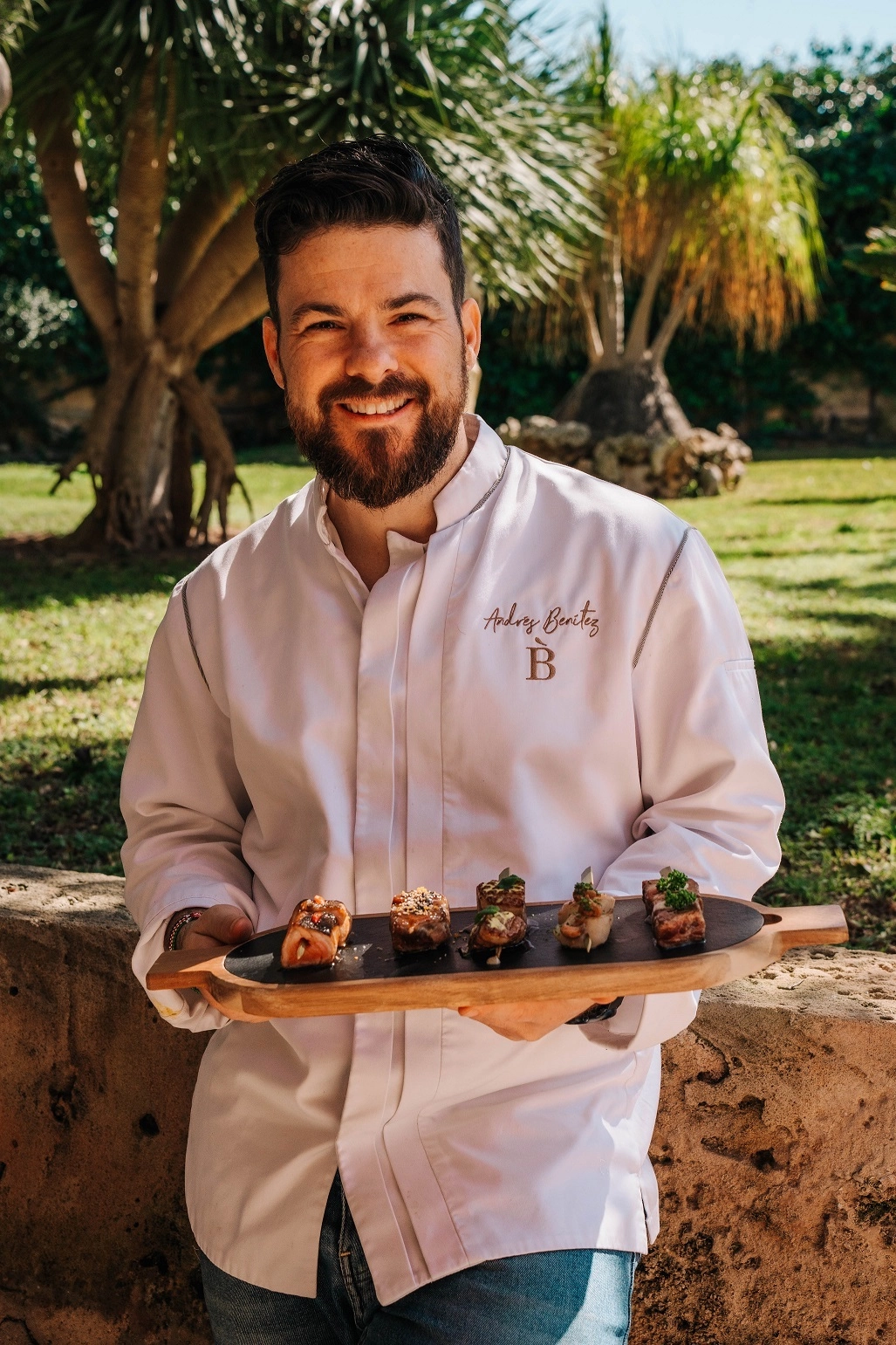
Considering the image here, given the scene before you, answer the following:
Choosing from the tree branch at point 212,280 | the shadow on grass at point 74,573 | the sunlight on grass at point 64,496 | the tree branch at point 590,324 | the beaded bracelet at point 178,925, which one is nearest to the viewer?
the beaded bracelet at point 178,925

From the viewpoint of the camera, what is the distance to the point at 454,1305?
1463mm

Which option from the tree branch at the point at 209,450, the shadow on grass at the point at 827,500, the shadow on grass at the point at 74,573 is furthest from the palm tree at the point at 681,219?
the shadow on grass at the point at 74,573

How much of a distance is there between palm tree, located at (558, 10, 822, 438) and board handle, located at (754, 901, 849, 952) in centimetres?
1140

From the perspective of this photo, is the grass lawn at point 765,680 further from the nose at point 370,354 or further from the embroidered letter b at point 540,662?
the nose at point 370,354

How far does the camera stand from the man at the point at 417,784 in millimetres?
1520

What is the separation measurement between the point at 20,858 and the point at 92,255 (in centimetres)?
614

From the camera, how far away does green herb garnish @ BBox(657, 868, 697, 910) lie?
1.34 meters

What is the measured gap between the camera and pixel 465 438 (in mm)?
1867

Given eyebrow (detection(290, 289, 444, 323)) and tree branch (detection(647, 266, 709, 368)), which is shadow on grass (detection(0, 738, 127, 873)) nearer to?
eyebrow (detection(290, 289, 444, 323))

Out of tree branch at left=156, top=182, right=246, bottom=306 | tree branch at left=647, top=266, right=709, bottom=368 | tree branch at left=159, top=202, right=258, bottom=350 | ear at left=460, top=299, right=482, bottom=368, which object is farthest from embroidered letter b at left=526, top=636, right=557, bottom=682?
tree branch at left=647, top=266, right=709, bottom=368

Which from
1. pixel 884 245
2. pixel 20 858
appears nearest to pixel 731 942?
pixel 20 858

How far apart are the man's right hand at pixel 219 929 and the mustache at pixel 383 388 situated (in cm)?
71

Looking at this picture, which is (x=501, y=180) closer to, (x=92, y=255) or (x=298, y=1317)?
(x=92, y=255)

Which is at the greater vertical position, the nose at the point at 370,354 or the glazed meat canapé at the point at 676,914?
the nose at the point at 370,354
